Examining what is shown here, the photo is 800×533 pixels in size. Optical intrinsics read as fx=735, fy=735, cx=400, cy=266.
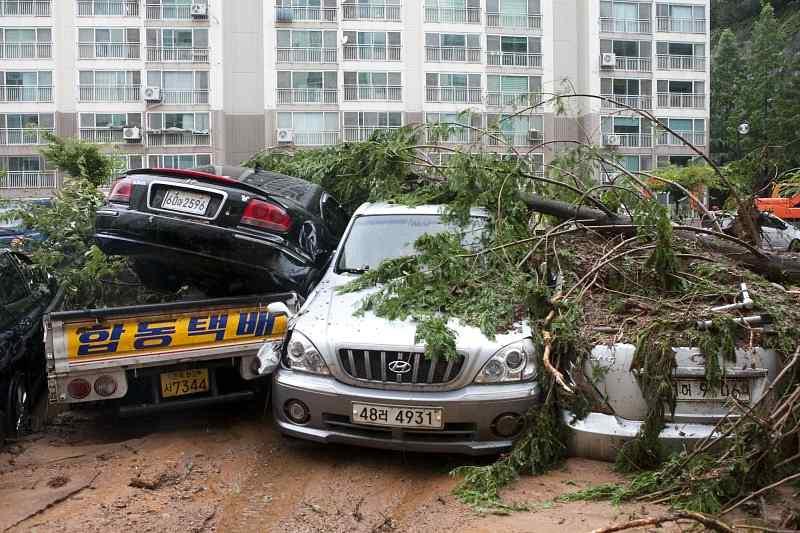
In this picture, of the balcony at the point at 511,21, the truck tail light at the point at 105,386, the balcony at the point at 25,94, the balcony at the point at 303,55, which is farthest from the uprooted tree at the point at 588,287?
the balcony at the point at 25,94

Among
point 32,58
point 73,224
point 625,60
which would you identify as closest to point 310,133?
point 32,58

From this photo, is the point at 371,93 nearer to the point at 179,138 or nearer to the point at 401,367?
the point at 179,138

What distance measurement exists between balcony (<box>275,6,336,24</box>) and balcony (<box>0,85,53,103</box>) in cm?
1274

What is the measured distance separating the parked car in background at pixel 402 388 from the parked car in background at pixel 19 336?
→ 2.19 m

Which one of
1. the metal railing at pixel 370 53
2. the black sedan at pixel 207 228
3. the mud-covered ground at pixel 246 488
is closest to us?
the mud-covered ground at pixel 246 488

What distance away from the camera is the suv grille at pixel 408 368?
4.46 metres

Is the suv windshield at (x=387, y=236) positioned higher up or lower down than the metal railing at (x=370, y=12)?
lower down

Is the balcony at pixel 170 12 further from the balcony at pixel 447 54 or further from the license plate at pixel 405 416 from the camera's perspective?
the license plate at pixel 405 416

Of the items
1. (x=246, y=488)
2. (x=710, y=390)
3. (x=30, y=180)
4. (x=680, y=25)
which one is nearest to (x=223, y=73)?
(x=30, y=180)

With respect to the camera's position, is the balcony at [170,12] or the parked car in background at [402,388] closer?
the parked car in background at [402,388]

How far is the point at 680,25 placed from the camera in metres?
42.9

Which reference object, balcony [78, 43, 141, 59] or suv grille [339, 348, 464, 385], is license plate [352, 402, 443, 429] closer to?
suv grille [339, 348, 464, 385]

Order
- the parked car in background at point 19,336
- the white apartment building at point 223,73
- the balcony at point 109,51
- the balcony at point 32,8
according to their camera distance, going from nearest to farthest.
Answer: the parked car in background at point 19,336 < the balcony at point 32,8 < the white apartment building at point 223,73 < the balcony at point 109,51

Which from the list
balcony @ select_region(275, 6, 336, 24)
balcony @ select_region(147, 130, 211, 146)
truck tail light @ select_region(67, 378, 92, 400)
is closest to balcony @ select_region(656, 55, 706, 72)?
balcony @ select_region(275, 6, 336, 24)
